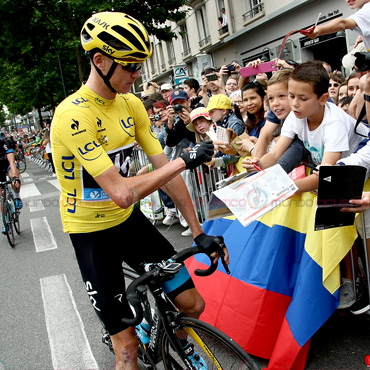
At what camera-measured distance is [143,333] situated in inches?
107

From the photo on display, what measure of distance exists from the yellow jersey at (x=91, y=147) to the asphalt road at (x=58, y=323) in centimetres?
149

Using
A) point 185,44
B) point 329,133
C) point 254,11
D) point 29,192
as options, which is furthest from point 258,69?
point 185,44

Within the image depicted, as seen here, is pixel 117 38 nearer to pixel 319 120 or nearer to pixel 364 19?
pixel 319 120

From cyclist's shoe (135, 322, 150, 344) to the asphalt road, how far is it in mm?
759

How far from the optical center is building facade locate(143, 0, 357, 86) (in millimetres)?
16062

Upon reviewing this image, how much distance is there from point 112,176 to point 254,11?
21.9 m

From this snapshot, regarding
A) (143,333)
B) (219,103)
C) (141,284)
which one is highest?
(219,103)

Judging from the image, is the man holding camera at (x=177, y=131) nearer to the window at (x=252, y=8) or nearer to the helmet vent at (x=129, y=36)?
the helmet vent at (x=129, y=36)

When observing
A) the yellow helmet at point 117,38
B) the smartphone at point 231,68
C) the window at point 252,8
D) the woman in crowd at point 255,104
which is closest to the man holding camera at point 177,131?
the smartphone at point 231,68

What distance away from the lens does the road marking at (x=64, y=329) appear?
135 inches

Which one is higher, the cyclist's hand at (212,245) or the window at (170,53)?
the window at (170,53)

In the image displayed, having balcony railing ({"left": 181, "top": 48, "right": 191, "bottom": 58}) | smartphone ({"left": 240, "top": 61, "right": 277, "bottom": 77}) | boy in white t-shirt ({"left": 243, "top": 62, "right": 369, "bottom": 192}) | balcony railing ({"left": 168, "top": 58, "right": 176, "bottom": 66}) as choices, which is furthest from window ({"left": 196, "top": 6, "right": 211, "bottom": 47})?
boy in white t-shirt ({"left": 243, "top": 62, "right": 369, "bottom": 192})

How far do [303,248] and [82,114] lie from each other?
175 cm

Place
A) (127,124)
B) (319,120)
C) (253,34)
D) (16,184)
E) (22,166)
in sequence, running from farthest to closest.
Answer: (22,166)
(253,34)
(16,184)
(319,120)
(127,124)
